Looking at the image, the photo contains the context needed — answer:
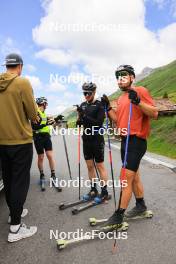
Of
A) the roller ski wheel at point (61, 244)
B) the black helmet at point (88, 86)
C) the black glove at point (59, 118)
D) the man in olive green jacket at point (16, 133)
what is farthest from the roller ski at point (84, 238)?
the black glove at point (59, 118)

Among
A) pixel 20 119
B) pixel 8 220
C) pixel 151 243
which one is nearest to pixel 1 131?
pixel 20 119

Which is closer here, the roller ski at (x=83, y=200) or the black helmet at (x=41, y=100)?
the roller ski at (x=83, y=200)

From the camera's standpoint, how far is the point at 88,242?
4.70 m

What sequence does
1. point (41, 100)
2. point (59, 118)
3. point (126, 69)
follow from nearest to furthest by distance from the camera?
point (126, 69), point (59, 118), point (41, 100)

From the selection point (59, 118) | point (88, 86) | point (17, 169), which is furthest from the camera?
point (59, 118)

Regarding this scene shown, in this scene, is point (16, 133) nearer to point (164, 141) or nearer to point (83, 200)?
point (83, 200)

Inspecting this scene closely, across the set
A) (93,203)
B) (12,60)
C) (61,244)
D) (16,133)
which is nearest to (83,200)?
(93,203)

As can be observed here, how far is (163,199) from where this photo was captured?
689cm

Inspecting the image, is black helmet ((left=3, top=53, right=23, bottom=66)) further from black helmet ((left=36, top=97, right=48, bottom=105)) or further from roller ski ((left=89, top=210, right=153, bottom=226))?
black helmet ((left=36, top=97, right=48, bottom=105))

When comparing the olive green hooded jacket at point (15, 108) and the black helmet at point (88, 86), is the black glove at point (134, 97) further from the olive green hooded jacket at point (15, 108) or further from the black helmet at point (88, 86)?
the black helmet at point (88, 86)

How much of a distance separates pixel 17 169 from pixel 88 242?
65.3 inches

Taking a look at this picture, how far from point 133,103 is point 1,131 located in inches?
86.9

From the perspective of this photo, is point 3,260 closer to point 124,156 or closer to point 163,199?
point 124,156

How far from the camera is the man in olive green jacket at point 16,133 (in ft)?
Answer: 15.2
